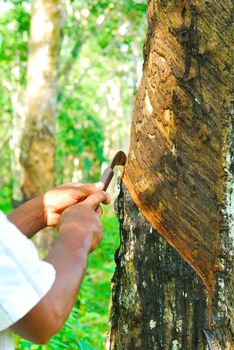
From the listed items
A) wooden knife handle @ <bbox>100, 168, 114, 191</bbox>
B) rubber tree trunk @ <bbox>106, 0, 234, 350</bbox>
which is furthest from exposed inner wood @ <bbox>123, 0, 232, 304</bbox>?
wooden knife handle @ <bbox>100, 168, 114, 191</bbox>

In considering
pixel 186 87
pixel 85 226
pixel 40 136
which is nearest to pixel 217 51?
pixel 186 87

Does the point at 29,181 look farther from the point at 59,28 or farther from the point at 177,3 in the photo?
the point at 177,3

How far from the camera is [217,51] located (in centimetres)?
198

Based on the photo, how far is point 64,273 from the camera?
1.44 meters

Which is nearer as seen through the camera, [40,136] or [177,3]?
[177,3]

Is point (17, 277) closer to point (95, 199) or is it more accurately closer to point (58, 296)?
point (58, 296)

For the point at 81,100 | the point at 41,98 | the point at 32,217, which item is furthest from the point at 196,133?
the point at 81,100

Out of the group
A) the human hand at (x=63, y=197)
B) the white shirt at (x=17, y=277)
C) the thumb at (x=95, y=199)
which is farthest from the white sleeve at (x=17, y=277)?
the human hand at (x=63, y=197)

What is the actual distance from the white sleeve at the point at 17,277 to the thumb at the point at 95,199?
45 centimetres

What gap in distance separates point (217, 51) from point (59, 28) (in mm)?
5285

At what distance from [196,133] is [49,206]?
52 cm

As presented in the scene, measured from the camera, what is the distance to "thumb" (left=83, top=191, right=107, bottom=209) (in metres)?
1.80

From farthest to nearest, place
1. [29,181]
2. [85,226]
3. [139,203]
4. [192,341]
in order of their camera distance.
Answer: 1. [29,181]
2. [139,203]
3. [192,341]
4. [85,226]

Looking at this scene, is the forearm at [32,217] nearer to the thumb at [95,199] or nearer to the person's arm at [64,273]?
the thumb at [95,199]
